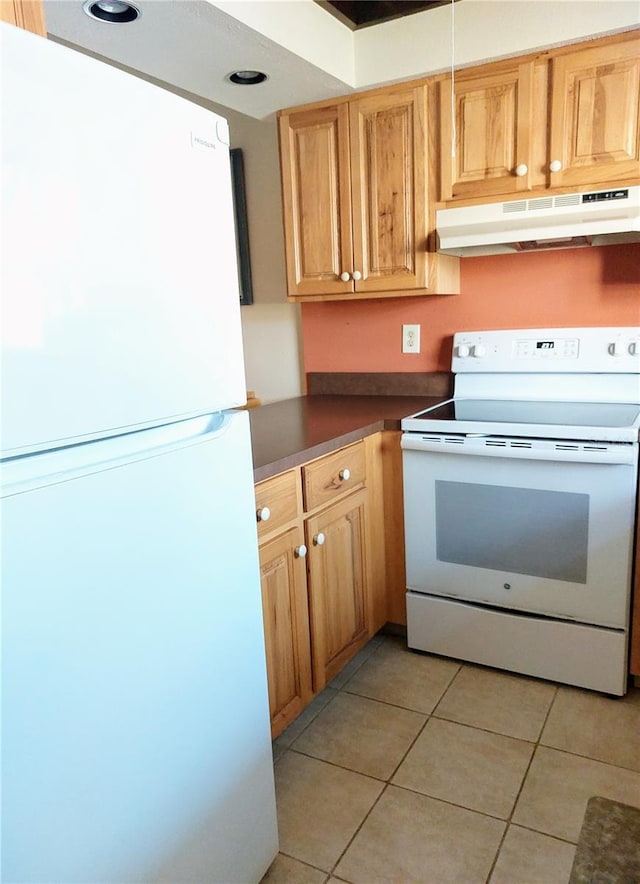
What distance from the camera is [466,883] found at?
140 centimetres

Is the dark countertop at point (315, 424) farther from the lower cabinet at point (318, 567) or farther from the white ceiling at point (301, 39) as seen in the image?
the white ceiling at point (301, 39)

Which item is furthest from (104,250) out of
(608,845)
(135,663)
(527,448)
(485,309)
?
(485,309)

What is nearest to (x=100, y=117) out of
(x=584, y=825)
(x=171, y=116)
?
(x=171, y=116)

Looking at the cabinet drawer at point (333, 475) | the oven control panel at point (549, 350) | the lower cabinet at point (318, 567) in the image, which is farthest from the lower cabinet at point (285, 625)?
the oven control panel at point (549, 350)

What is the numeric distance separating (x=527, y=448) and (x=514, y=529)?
0.28 metres

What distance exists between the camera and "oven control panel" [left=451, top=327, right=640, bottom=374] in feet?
7.28

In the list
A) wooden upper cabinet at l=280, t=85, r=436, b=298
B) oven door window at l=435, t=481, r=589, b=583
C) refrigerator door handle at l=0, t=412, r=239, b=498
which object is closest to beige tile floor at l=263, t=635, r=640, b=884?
oven door window at l=435, t=481, r=589, b=583

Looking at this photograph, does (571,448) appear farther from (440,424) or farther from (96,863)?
(96,863)

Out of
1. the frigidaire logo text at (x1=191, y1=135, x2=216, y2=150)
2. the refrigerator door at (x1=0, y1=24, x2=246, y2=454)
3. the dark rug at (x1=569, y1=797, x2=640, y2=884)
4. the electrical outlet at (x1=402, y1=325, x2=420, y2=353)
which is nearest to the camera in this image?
the refrigerator door at (x1=0, y1=24, x2=246, y2=454)

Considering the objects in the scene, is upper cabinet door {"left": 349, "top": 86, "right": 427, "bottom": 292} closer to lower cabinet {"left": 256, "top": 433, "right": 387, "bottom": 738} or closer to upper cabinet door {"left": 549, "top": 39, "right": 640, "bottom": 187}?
upper cabinet door {"left": 549, "top": 39, "right": 640, "bottom": 187}

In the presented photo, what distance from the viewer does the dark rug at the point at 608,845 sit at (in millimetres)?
1396

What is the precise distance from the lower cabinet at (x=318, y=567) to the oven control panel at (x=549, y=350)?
590 millimetres

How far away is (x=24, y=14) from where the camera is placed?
0.91 meters

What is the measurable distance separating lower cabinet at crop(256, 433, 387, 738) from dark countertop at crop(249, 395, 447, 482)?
0.15 feet
